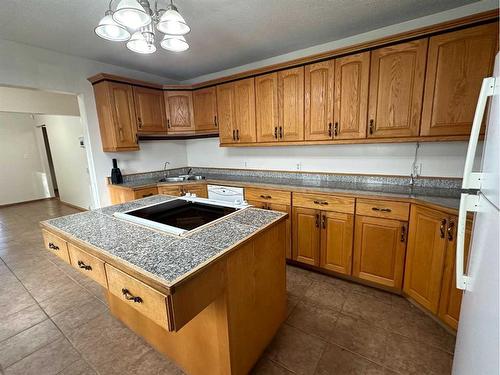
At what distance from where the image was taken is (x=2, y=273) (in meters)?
2.71

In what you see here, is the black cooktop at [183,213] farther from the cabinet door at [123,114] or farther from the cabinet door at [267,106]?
the cabinet door at [123,114]

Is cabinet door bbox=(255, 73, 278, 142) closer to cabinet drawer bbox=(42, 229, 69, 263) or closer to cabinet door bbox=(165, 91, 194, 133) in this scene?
cabinet door bbox=(165, 91, 194, 133)

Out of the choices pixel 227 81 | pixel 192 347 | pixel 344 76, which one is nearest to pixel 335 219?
pixel 344 76

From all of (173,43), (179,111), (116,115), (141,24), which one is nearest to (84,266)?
(141,24)

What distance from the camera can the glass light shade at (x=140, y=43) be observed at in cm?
151

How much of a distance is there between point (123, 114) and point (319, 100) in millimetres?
2475

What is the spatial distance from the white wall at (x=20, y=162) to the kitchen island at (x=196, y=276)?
635 centimetres

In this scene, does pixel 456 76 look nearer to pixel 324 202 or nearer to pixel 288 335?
pixel 324 202

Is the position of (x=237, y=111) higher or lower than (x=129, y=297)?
higher

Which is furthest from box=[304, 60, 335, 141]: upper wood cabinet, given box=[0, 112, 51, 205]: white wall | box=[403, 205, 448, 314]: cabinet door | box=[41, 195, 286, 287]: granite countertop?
box=[0, 112, 51, 205]: white wall

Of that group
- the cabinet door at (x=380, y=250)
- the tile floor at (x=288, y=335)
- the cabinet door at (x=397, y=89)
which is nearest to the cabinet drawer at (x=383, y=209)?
the cabinet door at (x=380, y=250)

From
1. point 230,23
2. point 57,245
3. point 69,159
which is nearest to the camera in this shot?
point 57,245

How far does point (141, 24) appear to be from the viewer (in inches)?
50.8

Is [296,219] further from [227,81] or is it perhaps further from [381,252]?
[227,81]
